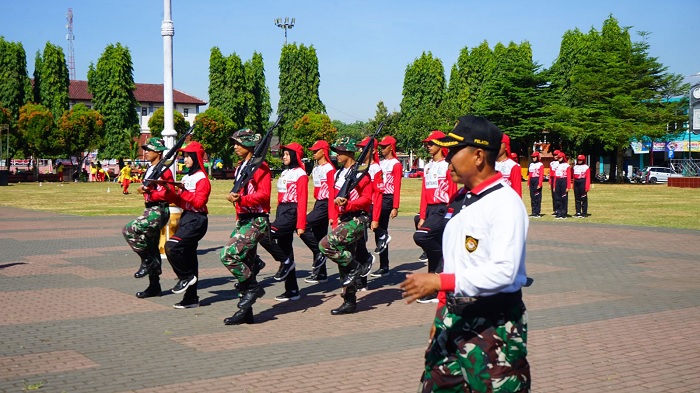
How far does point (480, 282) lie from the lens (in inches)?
137

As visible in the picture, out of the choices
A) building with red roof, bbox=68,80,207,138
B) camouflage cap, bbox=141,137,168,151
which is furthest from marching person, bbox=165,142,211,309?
building with red roof, bbox=68,80,207,138

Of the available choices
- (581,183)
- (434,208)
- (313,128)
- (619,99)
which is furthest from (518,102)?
(434,208)

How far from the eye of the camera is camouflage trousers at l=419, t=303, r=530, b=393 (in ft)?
12.0

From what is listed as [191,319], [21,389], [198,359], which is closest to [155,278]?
[191,319]

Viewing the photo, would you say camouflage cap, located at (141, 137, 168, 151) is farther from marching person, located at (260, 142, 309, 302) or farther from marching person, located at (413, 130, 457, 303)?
marching person, located at (413, 130, 457, 303)

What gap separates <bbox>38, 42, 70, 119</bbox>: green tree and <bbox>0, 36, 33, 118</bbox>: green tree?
83.6 inches

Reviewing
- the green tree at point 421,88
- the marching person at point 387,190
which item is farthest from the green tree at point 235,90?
the marching person at point 387,190

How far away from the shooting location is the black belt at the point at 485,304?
369 centimetres

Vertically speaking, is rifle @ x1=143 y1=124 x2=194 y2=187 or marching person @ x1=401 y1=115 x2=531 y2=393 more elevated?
rifle @ x1=143 y1=124 x2=194 y2=187

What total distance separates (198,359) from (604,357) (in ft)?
12.0

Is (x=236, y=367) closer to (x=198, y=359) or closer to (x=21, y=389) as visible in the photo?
(x=198, y=359)

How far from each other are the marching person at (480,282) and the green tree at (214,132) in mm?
72981

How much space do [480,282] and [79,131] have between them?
70.3m

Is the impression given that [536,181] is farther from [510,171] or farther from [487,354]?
[487,354]
